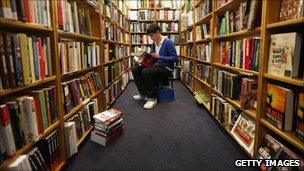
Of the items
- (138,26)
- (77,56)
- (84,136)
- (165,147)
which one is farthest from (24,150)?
(138,26)

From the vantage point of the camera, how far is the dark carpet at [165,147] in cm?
173

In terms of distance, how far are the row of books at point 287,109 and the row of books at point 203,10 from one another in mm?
1851

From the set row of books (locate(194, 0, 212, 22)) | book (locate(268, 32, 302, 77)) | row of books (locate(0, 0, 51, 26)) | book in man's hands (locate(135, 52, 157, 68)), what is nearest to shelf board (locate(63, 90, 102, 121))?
row of books (locate(0, 0, 51, 26))

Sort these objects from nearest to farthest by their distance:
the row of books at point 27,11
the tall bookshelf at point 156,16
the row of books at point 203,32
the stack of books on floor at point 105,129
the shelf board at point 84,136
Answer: the row of books at point 27,11, the shelf board at point 84,136, the stack of books on floor at point 105,129, the row of books at point 203,32, the tall bookshelf at point 156,16

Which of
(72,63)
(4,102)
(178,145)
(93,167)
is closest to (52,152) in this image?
(93,167)

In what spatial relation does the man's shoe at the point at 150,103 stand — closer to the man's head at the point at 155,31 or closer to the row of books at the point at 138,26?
the man's head at the point at 155,31

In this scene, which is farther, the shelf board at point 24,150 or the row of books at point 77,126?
the row of books at point 77,126

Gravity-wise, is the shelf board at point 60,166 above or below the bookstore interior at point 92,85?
below

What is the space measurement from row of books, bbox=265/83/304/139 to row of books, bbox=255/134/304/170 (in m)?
0.12

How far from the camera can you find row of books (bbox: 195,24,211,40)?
10.7ft

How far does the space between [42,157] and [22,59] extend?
0.60 metres

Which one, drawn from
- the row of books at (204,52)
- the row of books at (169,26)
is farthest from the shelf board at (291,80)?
the row of books at (169,26)

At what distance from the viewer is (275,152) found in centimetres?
147

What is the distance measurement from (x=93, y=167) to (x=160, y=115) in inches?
A: 54.7
